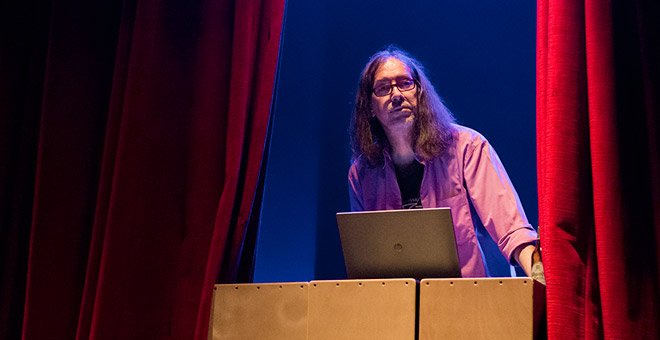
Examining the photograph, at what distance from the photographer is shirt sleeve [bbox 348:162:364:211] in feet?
10.4

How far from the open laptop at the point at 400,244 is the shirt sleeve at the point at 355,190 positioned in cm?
102

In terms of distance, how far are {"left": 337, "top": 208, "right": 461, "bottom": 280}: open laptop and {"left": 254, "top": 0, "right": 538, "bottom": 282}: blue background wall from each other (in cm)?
109

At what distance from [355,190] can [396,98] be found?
15.6 inches

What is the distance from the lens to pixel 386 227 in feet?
6.80

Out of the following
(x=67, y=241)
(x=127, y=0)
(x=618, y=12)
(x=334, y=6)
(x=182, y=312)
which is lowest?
(x=182, y=312)

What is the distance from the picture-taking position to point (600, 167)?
1.84 m

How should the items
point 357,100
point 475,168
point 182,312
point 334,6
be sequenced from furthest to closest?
Answer: point 334,6 → point 357,100 → point 475,168 → point 182,312

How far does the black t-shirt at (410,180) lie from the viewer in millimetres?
3047

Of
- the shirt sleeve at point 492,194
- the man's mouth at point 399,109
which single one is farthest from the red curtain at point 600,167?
the man's mouth at point 399,109

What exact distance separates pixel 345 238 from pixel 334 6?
72.9 inches

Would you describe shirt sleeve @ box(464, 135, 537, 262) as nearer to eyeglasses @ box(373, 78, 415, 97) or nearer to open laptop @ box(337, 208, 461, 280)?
eyeglasses @ box(373, 78, 415, 97)

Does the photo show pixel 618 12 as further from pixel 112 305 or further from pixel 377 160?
pixel 112 305

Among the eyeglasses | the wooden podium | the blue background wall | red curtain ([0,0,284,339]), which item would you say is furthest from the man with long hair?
the wooden podium

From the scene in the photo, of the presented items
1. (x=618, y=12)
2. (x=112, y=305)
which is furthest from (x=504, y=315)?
(x=112, y=305)
